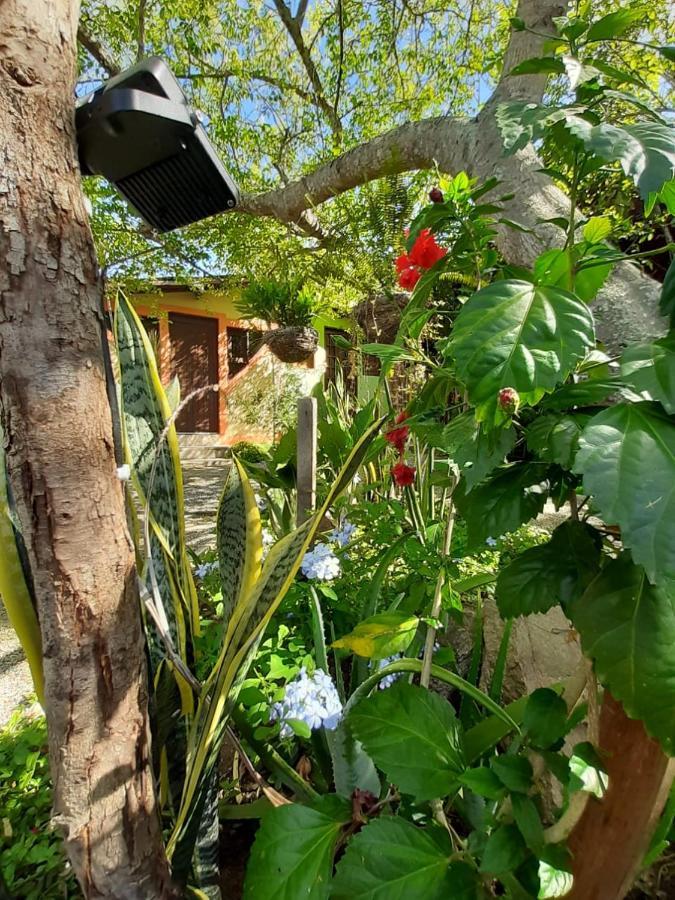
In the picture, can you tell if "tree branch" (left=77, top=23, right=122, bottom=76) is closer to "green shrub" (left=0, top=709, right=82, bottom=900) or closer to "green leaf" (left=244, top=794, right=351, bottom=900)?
"green shrub" (left=0, top=709, right=82, bottom=900)

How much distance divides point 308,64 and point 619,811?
20.4ft

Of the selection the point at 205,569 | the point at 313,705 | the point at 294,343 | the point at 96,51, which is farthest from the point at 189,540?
the point at 96,51

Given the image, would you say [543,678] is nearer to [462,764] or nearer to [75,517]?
[462,764]

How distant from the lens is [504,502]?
0.46 metres

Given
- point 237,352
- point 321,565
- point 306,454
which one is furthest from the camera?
point 237,352

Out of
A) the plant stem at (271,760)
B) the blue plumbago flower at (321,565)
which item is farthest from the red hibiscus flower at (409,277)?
the plant stem at (271,760)

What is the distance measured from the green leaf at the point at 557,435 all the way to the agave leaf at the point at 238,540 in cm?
60

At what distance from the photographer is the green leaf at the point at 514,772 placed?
468mm

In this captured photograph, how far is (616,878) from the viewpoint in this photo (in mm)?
497

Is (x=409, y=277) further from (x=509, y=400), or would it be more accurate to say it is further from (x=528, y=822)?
(x=528, y=822)

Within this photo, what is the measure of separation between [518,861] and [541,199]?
4.11 feet

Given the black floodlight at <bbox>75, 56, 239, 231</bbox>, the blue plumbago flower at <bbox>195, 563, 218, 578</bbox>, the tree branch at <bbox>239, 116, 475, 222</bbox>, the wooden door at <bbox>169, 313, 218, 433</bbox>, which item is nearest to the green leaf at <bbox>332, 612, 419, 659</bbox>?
the black floodlight at <bbox>75, 56, 239, 231</bbox>

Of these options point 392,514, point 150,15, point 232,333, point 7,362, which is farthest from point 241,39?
point 7,362

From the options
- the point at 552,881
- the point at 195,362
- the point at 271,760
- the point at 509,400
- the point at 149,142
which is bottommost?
the point at 271,760
